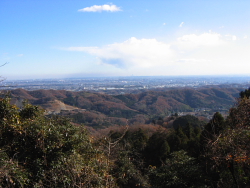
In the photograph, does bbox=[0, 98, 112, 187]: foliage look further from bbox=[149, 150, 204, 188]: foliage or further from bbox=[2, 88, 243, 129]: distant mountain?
bbox=[2, 88, 243, 129]: distant mountain

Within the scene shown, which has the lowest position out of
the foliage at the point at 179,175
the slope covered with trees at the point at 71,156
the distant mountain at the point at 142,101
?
the distant mountain at the point at 142,101

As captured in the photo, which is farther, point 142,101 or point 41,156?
point 142,101

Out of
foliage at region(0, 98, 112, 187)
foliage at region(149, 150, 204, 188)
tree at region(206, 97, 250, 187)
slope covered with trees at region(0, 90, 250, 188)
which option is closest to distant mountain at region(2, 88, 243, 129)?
foliage at region(149, 150, 204, 188)

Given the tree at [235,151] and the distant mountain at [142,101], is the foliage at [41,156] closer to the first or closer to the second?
the tree at [235,151]

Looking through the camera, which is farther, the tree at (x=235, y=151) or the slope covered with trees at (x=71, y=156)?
the slope covered with trees at (x=71, y=156)

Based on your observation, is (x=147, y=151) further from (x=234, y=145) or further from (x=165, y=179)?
(x=234, y=145)

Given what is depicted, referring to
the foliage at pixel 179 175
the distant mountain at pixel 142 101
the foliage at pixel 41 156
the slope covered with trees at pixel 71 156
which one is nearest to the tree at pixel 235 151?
the slope covered with trees at pixel 71 156

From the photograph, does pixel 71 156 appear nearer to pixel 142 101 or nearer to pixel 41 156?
pixel 41 156

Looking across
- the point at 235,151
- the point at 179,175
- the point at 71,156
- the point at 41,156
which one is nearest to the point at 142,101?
the point at 179,175

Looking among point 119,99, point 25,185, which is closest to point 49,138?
point 25,185

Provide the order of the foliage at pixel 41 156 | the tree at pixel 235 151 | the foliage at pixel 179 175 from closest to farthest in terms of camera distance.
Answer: the tree at pixel 235 151, the foliage at pixel 41 156, the foliage at pixel 179 175

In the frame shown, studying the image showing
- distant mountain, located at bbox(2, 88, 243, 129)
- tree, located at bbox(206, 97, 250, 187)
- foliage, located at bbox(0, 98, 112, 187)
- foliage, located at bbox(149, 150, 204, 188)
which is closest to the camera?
tree, located at bbox(206, 97, 250, 187)
